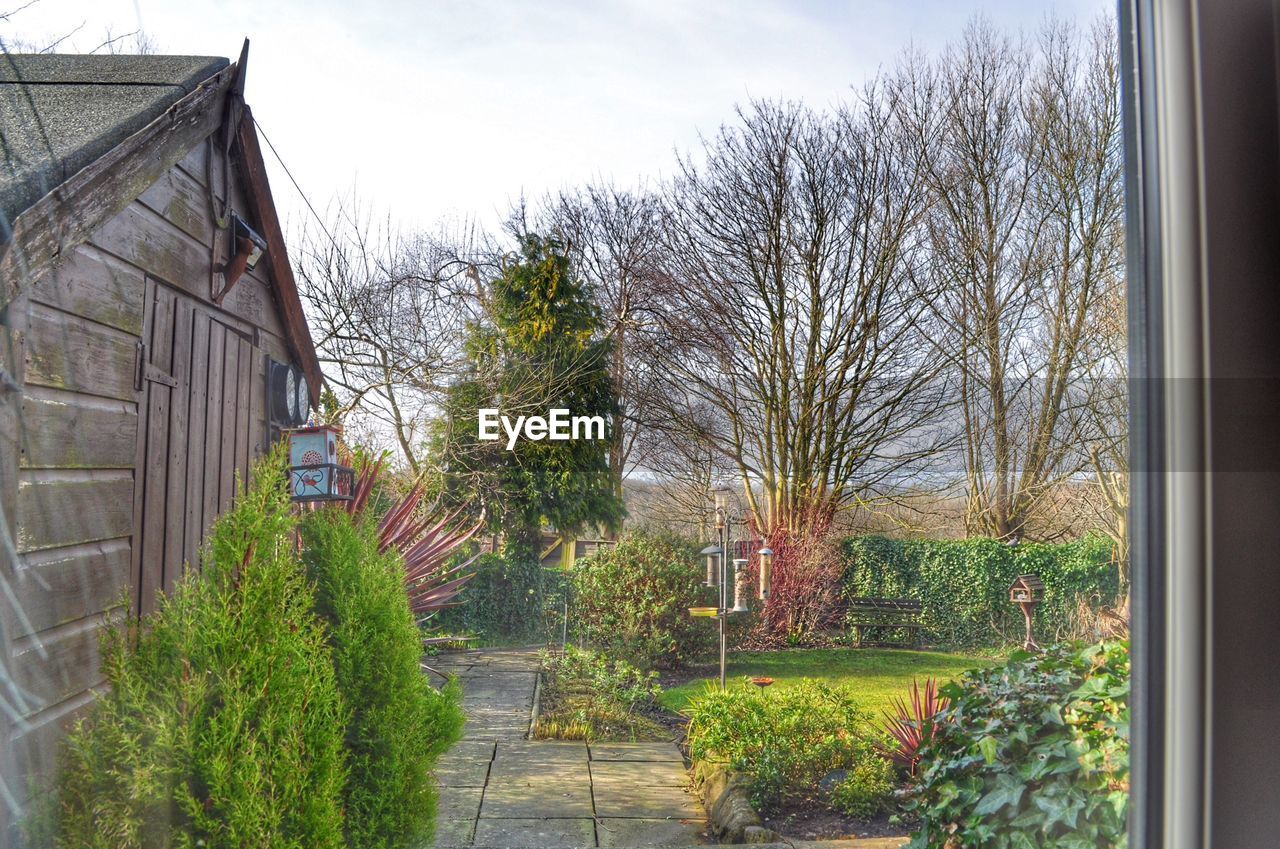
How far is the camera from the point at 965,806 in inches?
51.8

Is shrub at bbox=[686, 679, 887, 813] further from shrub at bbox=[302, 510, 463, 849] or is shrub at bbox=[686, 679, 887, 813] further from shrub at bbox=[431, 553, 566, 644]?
shrub at bbox=[302, 510, 463, 849]

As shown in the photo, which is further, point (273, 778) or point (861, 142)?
point (861, 142)

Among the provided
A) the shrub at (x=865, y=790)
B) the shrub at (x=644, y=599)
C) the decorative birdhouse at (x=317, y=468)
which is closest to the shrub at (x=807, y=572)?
the shrub at (x=644, y=599)

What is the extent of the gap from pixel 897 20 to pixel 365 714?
A: 1.78 metres

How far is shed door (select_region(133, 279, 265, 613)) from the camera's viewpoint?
129 centimetres

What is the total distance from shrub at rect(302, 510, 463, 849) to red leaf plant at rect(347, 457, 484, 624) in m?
0.41

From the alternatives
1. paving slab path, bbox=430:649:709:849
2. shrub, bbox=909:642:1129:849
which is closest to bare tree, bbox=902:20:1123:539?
shrub, bbox=909:642:1129:849

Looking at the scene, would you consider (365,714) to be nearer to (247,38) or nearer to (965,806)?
(965,806)

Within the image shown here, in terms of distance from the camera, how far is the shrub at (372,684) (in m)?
1.56

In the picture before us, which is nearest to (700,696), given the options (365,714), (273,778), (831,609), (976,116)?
(831,609)

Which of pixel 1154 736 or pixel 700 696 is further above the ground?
pixel 1154 736

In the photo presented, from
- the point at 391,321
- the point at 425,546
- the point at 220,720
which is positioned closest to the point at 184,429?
the point at 220,720

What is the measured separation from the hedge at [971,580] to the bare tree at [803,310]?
0.21 metres
